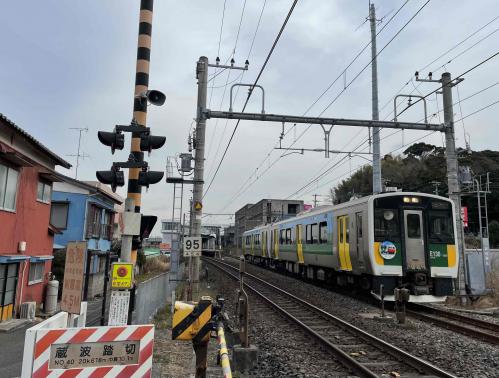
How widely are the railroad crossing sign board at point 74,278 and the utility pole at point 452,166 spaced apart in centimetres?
1175

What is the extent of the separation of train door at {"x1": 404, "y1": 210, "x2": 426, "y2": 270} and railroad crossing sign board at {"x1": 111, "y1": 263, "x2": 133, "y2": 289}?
918 centimetres

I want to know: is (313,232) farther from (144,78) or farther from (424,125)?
(144,78)

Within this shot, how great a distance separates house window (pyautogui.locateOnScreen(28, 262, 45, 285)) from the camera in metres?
15.1

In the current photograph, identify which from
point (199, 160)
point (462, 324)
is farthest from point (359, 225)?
point (199, 160)

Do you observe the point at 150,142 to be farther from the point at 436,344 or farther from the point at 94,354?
the point at 436,344

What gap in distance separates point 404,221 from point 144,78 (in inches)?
365

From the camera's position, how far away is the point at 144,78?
7180mm

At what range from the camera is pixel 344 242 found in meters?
15.3

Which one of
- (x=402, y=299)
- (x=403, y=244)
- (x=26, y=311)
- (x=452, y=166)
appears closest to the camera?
(x=402, y=299)

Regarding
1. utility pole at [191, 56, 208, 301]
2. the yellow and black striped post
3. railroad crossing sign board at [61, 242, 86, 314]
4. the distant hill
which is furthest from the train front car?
the distant hill

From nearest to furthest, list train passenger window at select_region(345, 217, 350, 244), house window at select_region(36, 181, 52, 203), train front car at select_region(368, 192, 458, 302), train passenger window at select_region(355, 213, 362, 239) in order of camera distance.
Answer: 1. train front car at select_region(368, 192, 458, 302)
2. train passenger window at select_region(355, 213, 362, 239)
3. train passenger window at select_region(345, 217, 350, 244)
4. house window at select_region(36, 181, 52, 203)

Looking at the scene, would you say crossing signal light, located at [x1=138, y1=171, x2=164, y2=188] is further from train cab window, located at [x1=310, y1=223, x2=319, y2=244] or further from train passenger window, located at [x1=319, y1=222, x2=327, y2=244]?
train cab window, located at [x1=310, y1=223, x2=319, y2=244]

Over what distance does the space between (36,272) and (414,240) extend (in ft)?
41.1

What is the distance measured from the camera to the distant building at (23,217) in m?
12.7
